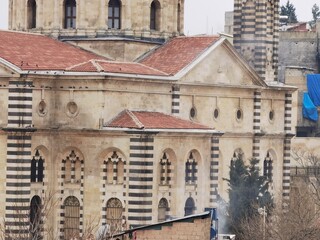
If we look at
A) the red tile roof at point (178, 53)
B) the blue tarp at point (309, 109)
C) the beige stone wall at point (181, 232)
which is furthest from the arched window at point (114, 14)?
the blue tarp at point (309, 109)

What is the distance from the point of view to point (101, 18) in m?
74.2

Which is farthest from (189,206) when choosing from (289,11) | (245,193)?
(289,11)

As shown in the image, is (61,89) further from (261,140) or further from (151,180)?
(261,140)

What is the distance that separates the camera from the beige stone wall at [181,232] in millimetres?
49938

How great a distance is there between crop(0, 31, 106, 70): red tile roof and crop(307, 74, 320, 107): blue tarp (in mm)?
33110

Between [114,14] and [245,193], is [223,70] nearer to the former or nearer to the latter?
[245,193]

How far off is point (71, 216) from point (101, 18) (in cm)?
1077

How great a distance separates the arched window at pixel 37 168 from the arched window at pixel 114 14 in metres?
9.73

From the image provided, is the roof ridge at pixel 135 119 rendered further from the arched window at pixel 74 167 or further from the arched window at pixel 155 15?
the arched window at pixel 155 15

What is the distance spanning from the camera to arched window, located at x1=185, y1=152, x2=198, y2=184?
2685 inches

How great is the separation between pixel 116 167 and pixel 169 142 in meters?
2.38

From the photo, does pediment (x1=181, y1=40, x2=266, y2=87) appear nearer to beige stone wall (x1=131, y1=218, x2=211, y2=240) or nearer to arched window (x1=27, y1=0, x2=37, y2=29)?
arched window (x1=27, y1=0, x2=37, y2=29)

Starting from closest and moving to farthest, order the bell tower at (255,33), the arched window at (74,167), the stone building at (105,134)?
the stone building at (105,134) < the arched window at (74,167) < the bell tower at (255,33)

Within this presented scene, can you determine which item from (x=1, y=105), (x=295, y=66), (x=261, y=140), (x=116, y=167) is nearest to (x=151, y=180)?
(x=116, y=167)
